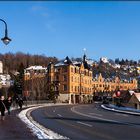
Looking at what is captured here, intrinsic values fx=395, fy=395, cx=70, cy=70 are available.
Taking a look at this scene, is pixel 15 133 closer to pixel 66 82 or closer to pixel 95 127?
pixel 95 127

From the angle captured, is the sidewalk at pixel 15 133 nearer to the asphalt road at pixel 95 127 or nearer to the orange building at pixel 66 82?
the asphalt road at pixel 95 127

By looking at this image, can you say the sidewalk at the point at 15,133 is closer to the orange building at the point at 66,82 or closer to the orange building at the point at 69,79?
the orange building at the point at 66,82

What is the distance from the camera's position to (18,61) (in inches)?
7426

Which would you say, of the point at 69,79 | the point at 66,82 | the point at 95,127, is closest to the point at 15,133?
the point at 95,127

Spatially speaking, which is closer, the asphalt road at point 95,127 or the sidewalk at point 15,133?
the sidewalk at point 15,133

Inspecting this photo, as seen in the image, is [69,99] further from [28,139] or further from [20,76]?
[28,139]

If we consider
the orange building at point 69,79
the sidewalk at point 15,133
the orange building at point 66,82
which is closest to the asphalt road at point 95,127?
the sidewalk at point 15,133

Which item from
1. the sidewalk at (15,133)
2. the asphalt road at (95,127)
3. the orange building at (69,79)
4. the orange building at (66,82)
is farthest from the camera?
the orange building at (69,79)

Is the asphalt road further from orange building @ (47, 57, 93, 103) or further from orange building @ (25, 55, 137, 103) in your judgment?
orange building @ (47, 57, 93, 103)

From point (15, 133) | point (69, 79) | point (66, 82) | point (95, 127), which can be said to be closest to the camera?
point (15, 133)

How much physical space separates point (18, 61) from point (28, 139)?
17437 centimetres

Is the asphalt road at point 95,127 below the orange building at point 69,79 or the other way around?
below

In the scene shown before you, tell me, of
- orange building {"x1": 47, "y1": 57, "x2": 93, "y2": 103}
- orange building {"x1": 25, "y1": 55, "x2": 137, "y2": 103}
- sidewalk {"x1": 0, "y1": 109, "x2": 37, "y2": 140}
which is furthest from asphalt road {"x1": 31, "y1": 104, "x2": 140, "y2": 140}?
orange building {"x1": 47, "y1": 57, "x2": 93, "y2": 103}

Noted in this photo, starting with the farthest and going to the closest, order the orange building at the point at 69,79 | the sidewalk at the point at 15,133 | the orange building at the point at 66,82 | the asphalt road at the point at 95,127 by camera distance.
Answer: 1. the orange building at the point at 69,79
2. the orange building at the point at 66,82
3. the asphalt road at the point at 95,127
4. the sidewalk at the point at 15,133
